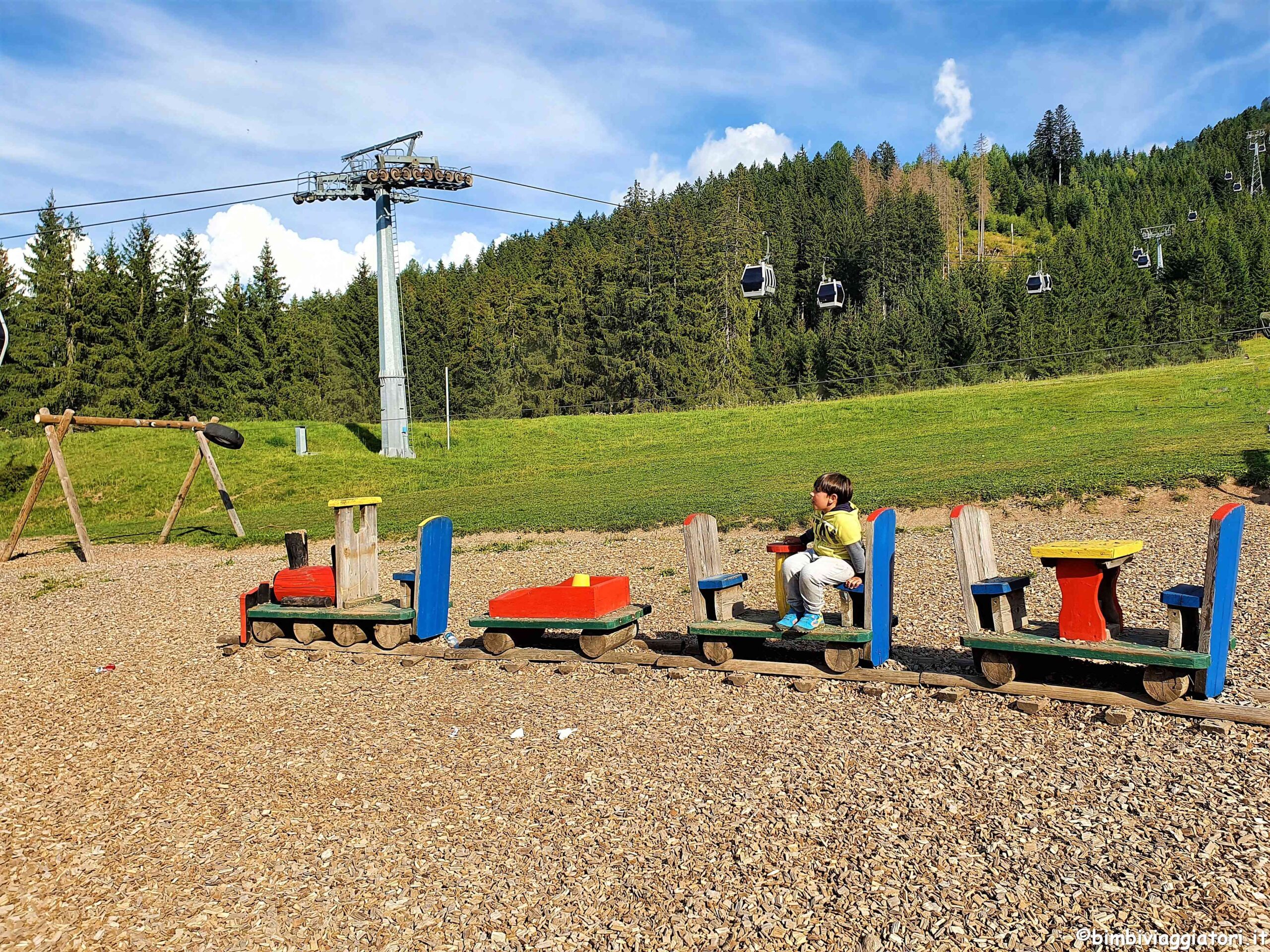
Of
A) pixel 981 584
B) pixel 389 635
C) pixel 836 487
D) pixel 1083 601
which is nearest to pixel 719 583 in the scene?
pixel 836 487

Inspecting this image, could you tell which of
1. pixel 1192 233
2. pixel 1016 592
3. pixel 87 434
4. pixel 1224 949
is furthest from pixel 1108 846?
pixel 1192 233

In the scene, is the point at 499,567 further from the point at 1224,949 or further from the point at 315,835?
the point at 1224,949

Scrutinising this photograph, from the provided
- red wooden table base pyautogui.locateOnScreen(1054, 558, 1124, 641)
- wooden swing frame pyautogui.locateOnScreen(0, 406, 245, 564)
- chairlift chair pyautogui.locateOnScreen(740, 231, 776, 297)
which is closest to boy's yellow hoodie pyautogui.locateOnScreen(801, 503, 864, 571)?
red wooden table base pyautogui.locateOnScreen(1054, 558, 1124, 641)

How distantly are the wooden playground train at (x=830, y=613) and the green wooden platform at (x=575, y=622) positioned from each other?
0.06 feet

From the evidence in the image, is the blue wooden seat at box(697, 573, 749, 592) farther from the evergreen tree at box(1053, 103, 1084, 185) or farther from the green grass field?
the evergreen tree at box(1053, 103, 1084, 185)

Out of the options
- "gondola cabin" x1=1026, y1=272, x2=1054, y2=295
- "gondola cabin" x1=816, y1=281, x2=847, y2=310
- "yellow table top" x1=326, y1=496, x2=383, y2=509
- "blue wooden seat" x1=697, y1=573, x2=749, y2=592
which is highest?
"gondola cabin" x1=1026, y1=272, x2=1054, y2=295

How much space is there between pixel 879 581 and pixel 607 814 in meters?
3.25

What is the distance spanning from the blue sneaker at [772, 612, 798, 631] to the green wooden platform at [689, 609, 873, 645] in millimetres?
43

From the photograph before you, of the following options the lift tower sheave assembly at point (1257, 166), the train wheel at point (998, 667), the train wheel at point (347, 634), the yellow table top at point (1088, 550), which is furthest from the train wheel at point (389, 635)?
the lift tower sheave assembly at point (1257, 166)

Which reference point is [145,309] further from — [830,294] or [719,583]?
[719,583]

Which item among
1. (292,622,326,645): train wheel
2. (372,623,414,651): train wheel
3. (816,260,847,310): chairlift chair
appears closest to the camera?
(372,623,414,651): train wheel

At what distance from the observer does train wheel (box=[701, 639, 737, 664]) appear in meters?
8.20

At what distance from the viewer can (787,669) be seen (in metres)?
7.82

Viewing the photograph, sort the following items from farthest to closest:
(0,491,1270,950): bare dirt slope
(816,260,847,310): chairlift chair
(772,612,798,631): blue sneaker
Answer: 1. (816,260,847,310): chairlift chair
2. (772,612,798,631): blue sneaker
3. (0,491,1270,950): bare dirt slope
